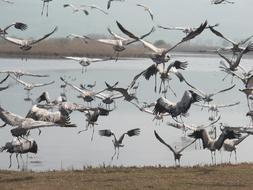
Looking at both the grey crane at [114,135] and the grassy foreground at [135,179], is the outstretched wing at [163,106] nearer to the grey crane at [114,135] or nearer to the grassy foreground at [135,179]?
the grassy foreground at [135,179]

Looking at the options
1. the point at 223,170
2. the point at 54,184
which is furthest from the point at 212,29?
the point at 54,184

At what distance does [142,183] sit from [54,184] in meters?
1.67

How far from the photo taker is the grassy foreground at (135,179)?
1262cm

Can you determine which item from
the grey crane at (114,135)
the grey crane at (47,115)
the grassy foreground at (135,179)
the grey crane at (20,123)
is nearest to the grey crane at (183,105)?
the grassy foreground at (135,179)

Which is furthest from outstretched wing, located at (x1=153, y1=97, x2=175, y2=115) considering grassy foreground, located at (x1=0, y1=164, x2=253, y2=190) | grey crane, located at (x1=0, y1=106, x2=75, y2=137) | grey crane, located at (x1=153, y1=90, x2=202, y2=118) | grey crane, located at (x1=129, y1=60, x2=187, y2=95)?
grey crane, located at (x1=0, y1=106, x2=75, y2=137)

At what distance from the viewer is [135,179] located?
44.0 ft

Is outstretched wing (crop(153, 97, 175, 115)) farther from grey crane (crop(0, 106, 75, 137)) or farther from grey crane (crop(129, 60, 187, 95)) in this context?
grey crane (crop(0, 106, 75, 137))

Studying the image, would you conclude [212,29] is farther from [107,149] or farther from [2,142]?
[2,142]

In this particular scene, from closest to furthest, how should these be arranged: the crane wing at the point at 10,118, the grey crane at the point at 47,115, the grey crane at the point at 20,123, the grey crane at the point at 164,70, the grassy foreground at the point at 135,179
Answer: the grassy foreground at the point at 135,179 < the grey crane at the point at 20,123 < the grey crane at the point at 47,115 < the crane wing at the point at 10,118 < the grey crane at the point at 164,70

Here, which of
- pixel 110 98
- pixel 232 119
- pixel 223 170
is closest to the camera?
pixel 223 170

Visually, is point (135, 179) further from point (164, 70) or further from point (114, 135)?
point (114, 135)

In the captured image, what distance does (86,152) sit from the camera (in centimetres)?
1950

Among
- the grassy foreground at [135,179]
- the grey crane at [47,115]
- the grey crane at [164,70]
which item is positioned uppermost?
the grey crane at [164,70]

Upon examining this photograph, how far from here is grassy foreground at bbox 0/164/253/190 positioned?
12.6 metres
